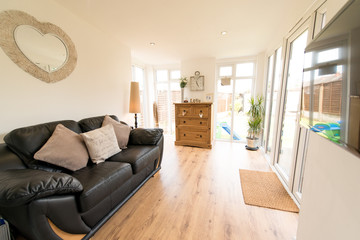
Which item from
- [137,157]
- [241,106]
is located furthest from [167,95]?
[137,157]

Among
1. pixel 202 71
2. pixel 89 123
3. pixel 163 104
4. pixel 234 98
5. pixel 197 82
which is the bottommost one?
pixel 89 123

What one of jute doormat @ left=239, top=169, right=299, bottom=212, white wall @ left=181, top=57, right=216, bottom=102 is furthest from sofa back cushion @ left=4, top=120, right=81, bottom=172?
white wall @ left=181, top=57, right=216, bottom=102

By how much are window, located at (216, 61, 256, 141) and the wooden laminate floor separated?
1.89m

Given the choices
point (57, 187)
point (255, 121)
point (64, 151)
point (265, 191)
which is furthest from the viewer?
point (255, 121)

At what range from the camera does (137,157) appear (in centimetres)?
168

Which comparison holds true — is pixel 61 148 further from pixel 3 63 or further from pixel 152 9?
pixel 152 9

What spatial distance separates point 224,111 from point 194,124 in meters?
1.14

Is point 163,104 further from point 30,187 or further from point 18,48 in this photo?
point 30,187

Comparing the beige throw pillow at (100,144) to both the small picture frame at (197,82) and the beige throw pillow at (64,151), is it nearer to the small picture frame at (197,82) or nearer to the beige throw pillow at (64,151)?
the beige throw pillow at (64,151)

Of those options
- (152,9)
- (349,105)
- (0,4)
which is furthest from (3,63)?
(349,105)

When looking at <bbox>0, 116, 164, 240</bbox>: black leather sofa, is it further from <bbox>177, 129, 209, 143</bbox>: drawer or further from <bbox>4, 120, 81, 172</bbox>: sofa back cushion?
<bbox>177, 129, 209, 143</bbox>: drawer

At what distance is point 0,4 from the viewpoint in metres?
1.28

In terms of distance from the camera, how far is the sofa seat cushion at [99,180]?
3.57 ft

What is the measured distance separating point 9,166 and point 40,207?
620 mm
